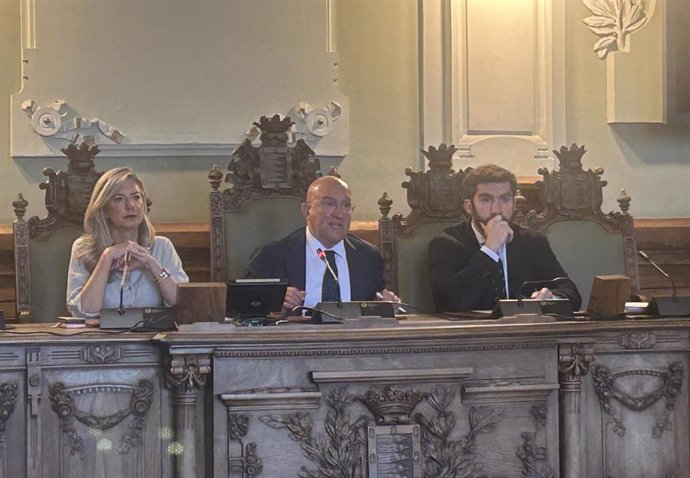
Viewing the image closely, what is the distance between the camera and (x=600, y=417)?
11.2 ft

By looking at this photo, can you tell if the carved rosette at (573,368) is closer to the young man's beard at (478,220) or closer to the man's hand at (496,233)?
the man's hand at (496,233)

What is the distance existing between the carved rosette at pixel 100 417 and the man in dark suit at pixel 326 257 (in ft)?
3.45

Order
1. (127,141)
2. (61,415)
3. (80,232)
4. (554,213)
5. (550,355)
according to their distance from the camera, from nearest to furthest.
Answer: (61,415), (550,355), (80,232), (554,213), (127,141)

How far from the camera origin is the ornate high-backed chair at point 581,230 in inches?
184

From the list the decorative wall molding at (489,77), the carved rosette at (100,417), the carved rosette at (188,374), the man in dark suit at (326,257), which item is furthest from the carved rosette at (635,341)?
the decorative wall molding at (489,77)

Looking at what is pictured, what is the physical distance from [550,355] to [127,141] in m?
2.49

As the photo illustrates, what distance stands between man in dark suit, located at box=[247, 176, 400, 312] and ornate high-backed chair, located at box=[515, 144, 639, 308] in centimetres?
83

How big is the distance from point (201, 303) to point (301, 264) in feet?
2.86

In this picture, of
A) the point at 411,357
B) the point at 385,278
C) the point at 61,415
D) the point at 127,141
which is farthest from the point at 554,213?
the point at 61,415

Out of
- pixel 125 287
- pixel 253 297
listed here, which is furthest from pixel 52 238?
pixel 253 297

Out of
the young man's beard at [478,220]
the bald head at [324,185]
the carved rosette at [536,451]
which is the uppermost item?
the bald head at [324,185]

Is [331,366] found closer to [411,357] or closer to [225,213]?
[411,357]

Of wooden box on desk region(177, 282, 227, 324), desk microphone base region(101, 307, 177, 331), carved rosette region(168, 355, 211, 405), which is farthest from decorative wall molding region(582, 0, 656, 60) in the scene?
carved rosette region(168, 355, 211, 405)

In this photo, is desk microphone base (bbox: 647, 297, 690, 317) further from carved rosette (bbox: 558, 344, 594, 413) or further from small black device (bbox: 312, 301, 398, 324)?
small black device (bbox: 312, 301, 398, 324)
